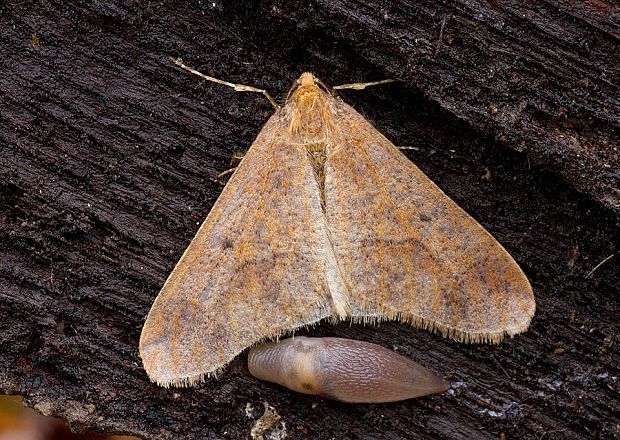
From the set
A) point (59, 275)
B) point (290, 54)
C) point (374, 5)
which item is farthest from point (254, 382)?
point (374, 5)

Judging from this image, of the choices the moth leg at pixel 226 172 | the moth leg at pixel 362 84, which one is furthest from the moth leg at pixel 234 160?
the moth leg at pixel 362 84

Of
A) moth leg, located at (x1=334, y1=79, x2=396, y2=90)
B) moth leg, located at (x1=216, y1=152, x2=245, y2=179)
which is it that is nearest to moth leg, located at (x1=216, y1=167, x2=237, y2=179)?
moth leg, located at (x1=216, y1=152, x2=245, y2=179)

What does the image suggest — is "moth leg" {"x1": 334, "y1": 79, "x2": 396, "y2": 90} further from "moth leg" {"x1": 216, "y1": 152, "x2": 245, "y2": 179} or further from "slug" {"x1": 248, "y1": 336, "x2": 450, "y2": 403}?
"slug" {"x1": 248, "y1": 336, "x2": 450, "y2": 403}

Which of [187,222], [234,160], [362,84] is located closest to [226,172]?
[234,160]

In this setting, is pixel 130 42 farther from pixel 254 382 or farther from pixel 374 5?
pixel 254 382

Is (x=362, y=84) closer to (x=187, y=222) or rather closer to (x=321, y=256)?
(x=321, y=256)

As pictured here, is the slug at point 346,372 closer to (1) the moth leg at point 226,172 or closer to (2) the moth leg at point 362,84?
(1) the moth leg at point 226,172
